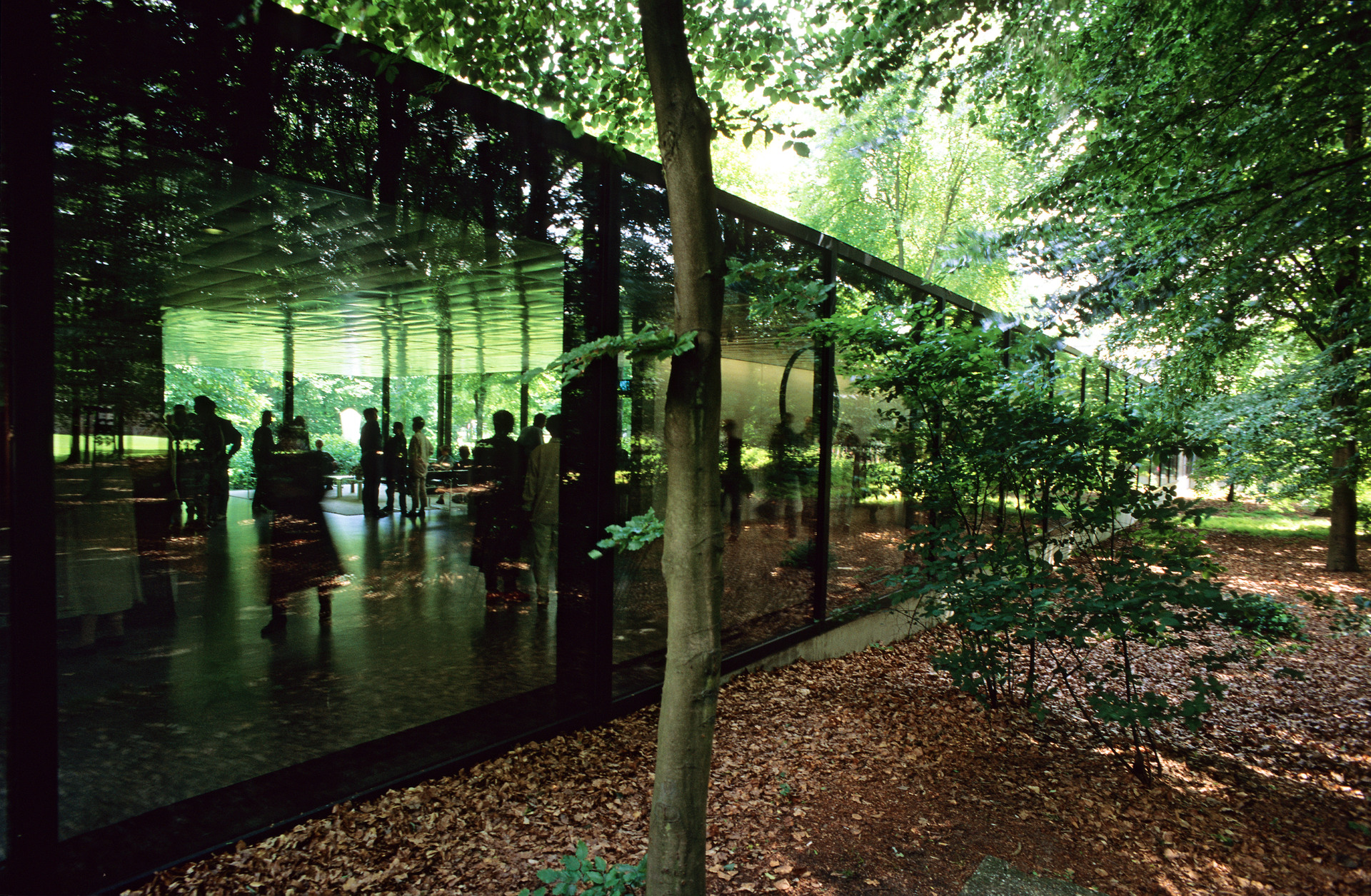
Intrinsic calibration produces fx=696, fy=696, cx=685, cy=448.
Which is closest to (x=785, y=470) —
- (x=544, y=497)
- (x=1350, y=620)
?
(x=544, y=497)

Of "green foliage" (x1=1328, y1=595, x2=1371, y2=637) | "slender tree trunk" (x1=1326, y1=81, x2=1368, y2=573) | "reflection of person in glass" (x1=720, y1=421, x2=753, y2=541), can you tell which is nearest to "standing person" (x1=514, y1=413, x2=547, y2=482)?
"reflection of person in glass" (x1=720, y1=421, x2=753, y2=541)

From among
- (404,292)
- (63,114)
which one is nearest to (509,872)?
(63,114)

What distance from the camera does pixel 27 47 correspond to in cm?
249

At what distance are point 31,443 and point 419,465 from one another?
103 inches

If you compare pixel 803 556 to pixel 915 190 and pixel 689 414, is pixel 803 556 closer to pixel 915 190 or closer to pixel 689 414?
pixel 689 414

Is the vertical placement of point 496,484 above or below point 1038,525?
above

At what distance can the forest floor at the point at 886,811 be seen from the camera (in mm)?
2998

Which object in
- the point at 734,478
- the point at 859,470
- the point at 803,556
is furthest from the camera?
the point at 859,470

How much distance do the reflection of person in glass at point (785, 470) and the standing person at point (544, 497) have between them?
2.24 meters

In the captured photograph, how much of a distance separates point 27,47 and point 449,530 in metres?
3.26

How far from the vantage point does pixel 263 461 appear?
15.8 feet

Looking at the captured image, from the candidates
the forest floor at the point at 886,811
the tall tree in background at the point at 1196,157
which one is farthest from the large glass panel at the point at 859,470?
the forest floor at the point at 886,811

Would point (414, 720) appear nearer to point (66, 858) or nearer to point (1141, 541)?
point (66, 858)

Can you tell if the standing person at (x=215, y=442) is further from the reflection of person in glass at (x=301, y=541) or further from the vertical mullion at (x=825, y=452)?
the vertical mullion at (x=825, y=452)
